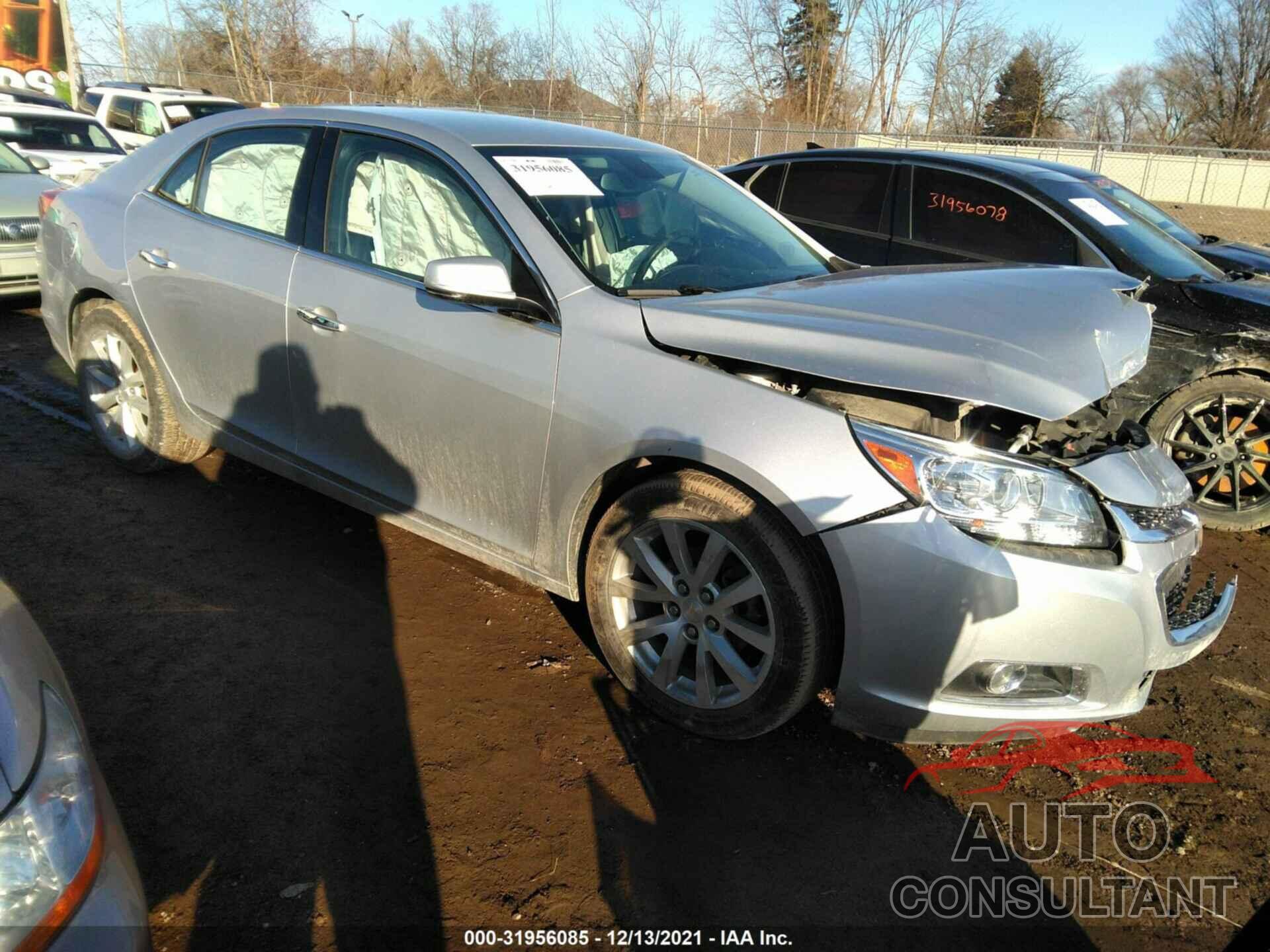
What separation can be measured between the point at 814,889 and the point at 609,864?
530 millimetres

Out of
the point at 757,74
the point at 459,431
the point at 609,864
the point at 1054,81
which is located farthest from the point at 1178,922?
the point at 1054,81

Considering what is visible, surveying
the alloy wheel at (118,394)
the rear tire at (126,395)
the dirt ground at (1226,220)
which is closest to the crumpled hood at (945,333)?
the rear tire at (126,395)

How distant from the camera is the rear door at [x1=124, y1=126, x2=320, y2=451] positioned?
3.57 metres

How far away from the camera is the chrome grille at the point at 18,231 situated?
292 inches

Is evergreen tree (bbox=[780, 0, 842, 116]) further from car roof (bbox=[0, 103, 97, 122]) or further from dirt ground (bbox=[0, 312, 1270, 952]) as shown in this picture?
dirt ground (bbox=[0, 312, 1270, 952])

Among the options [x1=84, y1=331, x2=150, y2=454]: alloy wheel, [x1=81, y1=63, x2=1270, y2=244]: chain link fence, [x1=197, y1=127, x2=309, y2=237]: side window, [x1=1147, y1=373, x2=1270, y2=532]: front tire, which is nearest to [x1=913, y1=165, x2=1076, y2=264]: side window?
[x1=1147, y1=373, x2=1270, y2=532]: front tire

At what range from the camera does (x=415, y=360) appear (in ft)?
10.2

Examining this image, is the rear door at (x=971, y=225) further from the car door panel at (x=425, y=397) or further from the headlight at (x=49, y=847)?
the headlight at (x=49, y=847)

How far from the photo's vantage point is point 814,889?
2.29 metres

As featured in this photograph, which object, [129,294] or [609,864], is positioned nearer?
[609,864]

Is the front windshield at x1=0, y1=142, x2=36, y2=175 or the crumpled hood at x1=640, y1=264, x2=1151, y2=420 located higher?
the front windshield at x1=0, y1=142, x2=36, y2=175

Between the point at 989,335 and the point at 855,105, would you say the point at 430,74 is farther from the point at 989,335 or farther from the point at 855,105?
the point at 989,335

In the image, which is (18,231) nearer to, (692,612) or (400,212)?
(400,212)

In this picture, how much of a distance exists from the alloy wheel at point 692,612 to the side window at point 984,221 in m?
3.76
